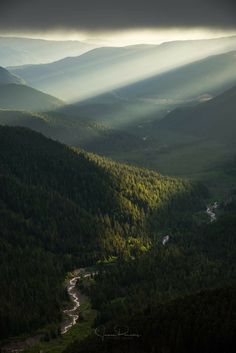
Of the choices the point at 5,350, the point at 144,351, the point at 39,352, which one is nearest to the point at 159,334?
the point at 144,351

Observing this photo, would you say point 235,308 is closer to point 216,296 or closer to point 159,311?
point 216,296

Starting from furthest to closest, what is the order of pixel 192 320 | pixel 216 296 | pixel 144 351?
pixel 216 296 < pixel 192 320 < pixel 144 351

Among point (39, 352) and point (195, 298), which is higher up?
point (195, 298)

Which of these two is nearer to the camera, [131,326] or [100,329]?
[131,326]

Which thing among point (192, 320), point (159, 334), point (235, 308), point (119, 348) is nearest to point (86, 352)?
point (119, 348)

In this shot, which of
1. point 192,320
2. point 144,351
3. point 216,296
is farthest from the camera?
point 216,296

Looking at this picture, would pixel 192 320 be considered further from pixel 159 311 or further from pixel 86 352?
pixel 86 352
